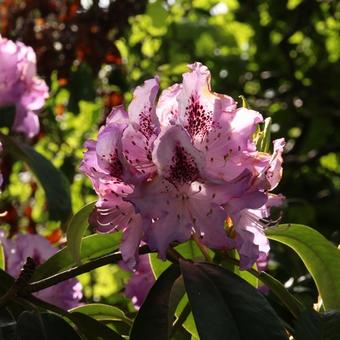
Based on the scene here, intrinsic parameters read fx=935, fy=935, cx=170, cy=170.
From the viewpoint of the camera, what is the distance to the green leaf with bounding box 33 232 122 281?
1163 mm

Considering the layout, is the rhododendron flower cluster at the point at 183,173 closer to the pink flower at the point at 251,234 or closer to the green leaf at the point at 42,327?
the pink flower at the point at 251,234

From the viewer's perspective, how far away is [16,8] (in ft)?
9.13

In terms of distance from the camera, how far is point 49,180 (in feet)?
4.91

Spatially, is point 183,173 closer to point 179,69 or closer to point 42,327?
point 42,327

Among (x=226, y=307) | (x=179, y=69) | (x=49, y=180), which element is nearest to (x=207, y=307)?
(x=226, y=307)

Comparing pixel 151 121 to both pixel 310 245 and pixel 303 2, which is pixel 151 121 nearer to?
pixel 310 245

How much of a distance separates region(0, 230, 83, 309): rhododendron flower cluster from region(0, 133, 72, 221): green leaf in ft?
0.36

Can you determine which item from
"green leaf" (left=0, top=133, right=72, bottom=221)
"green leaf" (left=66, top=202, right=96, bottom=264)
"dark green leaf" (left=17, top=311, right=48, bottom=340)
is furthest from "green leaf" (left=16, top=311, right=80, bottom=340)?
"green leaf" (left=0, top=133, right=72, bottom=221)

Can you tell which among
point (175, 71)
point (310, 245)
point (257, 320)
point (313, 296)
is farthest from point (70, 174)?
point (257, 320)

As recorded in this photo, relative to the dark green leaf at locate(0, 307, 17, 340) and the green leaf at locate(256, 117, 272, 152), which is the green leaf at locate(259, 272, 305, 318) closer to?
the green leaf at locate(256, 117, 272, 152)

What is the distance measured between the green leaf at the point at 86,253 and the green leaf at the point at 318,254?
0.66ft

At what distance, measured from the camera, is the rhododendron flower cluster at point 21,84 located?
5.84 feet

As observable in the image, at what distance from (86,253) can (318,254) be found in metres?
0.29

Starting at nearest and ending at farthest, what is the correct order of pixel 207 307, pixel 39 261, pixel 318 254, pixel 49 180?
pixel 207 307 < pixel 318 254 < pixel 49 180 < pixel 39 261
